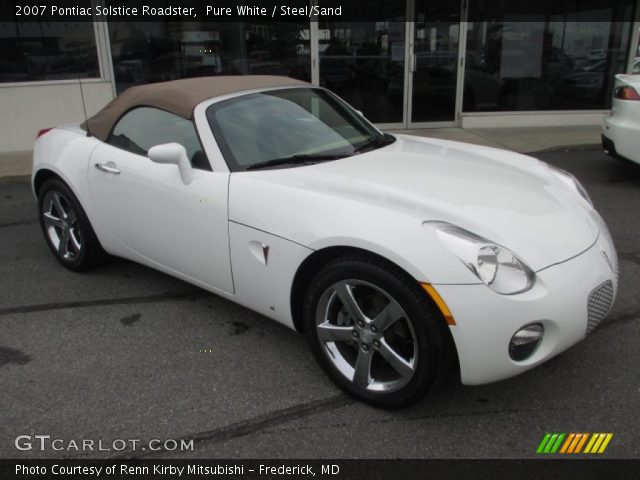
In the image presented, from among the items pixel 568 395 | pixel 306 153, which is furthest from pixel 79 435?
pixel 568 395

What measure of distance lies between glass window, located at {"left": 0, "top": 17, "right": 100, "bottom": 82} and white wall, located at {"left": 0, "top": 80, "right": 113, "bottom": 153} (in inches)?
8.1

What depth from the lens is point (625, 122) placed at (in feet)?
20.4

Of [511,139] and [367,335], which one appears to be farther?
[511,139]

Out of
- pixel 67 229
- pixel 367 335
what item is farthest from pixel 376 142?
pixel 67 229

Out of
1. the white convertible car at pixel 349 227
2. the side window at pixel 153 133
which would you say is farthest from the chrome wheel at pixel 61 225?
the side window at pixel 153 133

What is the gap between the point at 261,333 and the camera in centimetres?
334

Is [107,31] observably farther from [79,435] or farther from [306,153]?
[79,435]

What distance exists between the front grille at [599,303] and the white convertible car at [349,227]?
14mm

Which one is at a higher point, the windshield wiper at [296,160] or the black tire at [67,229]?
the windshield wiper at [296,160]

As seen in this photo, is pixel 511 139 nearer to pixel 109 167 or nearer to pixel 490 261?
pixel 109 167

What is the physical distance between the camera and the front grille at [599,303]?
7.95 ft
